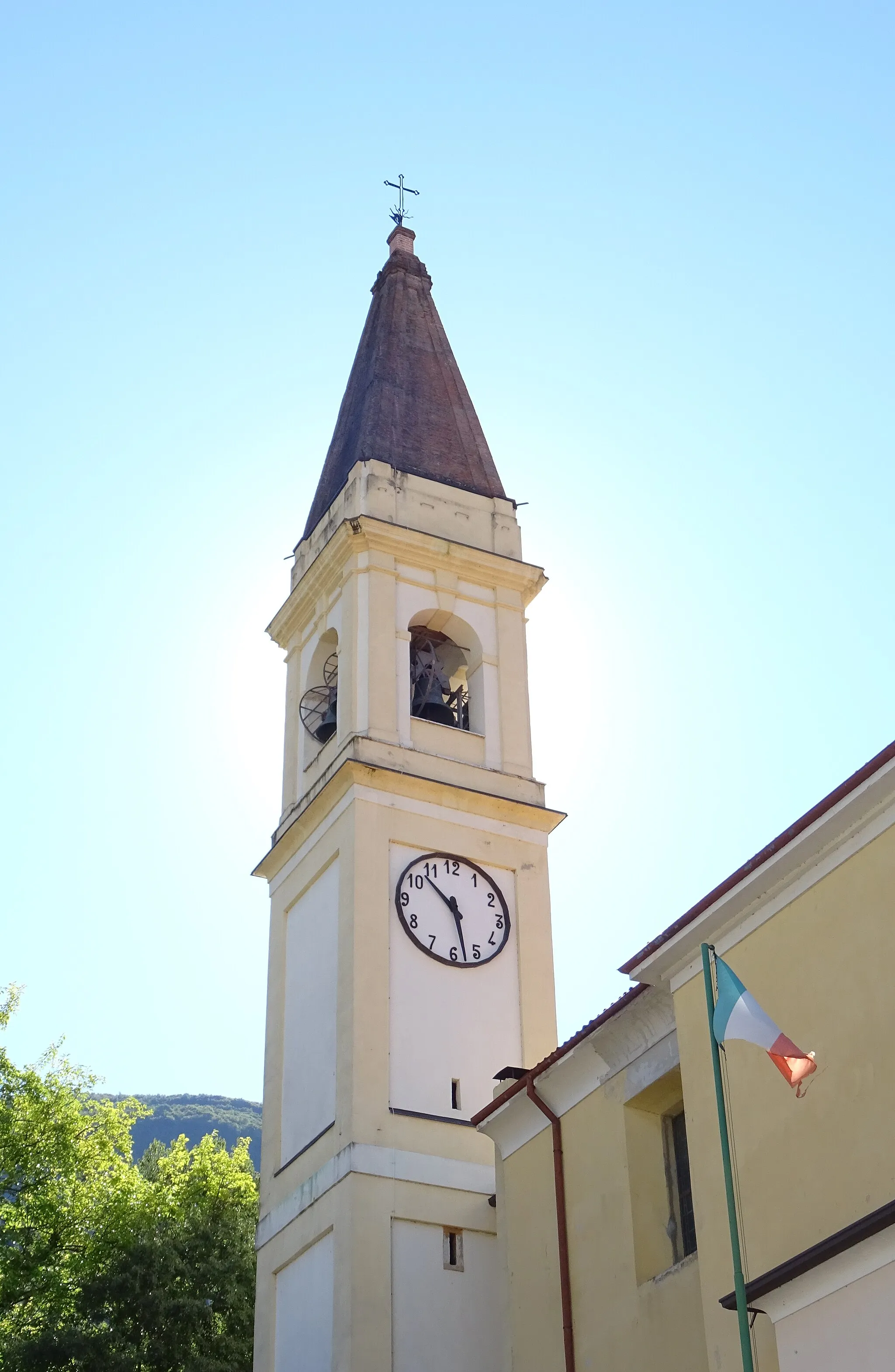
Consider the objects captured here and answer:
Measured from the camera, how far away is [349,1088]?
2069 centimetres

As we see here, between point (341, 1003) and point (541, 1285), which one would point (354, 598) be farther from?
point (541, 1285)

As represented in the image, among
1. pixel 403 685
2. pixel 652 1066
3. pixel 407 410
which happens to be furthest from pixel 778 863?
pixel 407 410

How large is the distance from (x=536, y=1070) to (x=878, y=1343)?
724 centimetres

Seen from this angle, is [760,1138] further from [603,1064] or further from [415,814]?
[415,814]

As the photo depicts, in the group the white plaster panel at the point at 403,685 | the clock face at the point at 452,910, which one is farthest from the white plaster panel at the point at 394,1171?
the white plaster panel at the point at 403,685

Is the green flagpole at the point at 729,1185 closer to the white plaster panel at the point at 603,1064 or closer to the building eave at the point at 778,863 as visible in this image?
the building eave at the point at 778,863

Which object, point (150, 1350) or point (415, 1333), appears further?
point (150, 1350)

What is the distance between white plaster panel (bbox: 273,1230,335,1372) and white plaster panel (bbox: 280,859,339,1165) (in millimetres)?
1490

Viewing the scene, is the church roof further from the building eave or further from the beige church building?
the building eave

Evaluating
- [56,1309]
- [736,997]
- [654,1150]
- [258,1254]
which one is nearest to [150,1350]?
[56,1309]

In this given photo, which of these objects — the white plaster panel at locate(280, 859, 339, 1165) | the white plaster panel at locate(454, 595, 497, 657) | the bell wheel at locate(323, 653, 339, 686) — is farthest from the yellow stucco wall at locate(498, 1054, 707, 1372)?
the bell wheel at locate(323, 653, 339, 686)

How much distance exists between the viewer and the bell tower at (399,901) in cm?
2006

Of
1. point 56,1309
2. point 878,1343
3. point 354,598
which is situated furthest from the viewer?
point 56,1309

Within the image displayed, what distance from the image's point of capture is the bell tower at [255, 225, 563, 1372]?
20.1 metres
